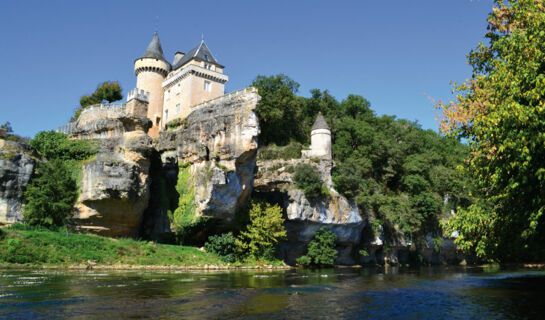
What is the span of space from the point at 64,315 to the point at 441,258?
2222 inches

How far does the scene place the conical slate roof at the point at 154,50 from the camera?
196 feet

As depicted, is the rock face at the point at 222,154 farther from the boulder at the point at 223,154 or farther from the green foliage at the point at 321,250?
the green foliage at the point at 321,250

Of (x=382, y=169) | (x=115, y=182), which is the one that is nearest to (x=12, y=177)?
(x=115, y=182)

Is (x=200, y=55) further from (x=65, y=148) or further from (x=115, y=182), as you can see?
(x=115, y=182)

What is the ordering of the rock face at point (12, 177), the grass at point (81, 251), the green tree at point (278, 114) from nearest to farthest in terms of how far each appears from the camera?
1. the grass at point (81, 251)
2. the rock face at point (12, 177)
3. the green tree at point (278, 114)

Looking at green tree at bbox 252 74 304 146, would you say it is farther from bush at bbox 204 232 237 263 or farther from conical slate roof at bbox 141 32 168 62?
bush at bbox 204 232 237 263

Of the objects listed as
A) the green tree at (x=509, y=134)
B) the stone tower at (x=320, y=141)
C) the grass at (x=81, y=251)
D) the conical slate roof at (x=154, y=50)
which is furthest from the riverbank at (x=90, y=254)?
the conical slate roof at (x=154, y=50)

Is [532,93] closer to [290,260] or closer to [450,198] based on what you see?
[290,260]

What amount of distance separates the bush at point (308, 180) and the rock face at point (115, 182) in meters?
15.5

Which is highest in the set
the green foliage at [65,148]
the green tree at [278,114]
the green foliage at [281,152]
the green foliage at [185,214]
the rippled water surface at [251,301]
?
the green tree at [278,114]

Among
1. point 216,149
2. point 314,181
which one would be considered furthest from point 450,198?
point 216,149

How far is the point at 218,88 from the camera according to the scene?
58.3 meters

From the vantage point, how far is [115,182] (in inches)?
1451

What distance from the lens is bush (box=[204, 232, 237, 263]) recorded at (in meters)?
40.1
